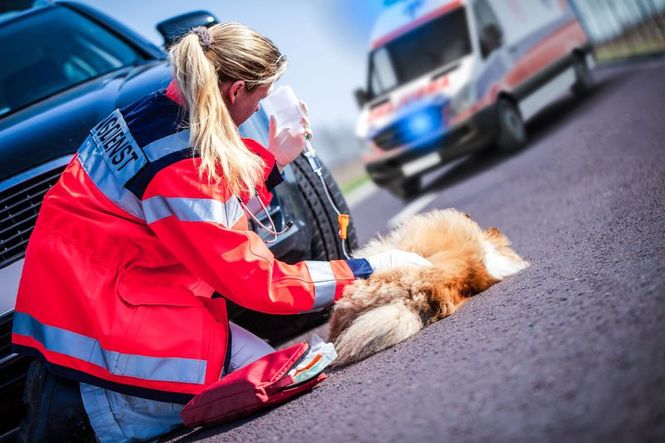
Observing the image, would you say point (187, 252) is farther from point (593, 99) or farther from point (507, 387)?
point (593, 99)

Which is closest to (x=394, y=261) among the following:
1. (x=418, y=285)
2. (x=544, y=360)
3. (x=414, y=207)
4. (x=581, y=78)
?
(x=418, y=285)

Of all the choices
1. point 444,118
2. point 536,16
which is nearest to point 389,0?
point 536,16

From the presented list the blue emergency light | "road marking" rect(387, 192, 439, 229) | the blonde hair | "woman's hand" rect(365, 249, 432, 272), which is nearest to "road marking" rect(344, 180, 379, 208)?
the blue emergency light

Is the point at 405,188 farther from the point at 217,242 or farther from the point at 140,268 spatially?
the point at 217,242

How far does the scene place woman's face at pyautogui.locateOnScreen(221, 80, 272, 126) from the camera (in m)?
3.05

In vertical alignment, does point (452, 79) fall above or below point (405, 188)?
above

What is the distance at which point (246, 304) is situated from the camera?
117 inches

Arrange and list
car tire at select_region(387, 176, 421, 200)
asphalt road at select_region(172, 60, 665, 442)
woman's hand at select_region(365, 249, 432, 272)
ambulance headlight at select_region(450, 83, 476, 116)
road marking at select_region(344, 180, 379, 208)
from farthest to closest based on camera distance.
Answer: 1. road marking at select_region(344, 180, 379, 208)
2. car tire at select_region(387, 176, 421, 200)
3. ambulance headlight at select_region(450, 83, 476, 116)
4. woman's hand at select_region(365, 249, 432, 272)
5. asphalt road at select_region(172, 60, 665, 442)

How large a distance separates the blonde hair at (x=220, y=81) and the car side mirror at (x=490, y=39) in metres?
7.26

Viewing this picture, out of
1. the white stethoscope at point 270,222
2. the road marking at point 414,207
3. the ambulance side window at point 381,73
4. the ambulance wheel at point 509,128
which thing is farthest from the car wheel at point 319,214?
the ambulance side window at point 381,73

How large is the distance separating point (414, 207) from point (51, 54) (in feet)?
15.0

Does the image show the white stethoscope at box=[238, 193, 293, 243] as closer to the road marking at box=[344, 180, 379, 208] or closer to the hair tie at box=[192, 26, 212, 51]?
the hair tie at box=[192, 26, 212, 51]

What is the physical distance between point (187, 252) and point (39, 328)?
0.65 meters

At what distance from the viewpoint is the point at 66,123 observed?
3615mm
